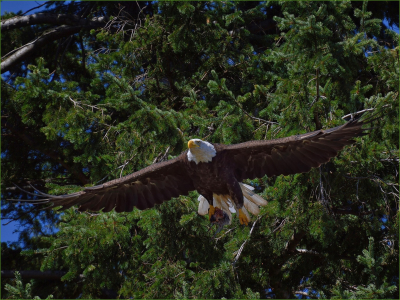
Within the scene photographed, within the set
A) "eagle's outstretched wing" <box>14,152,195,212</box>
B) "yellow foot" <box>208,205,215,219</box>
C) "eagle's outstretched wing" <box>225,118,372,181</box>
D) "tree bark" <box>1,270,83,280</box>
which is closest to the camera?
"eagle's outstretched wing" <box>225,118,372,181</box>

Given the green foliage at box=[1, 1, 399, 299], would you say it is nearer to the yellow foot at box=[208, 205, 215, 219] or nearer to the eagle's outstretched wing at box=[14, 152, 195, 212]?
the yellow foot at box=[208, 205, 215, 219]

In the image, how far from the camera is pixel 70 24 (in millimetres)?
8727

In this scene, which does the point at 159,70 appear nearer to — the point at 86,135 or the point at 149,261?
the point at 86,135

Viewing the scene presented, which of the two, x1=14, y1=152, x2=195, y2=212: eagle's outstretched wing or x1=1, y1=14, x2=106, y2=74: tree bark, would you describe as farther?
x1=1, y1=14, x2=106, y2=74: tree bark

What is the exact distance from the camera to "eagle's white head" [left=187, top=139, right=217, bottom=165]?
506 cm

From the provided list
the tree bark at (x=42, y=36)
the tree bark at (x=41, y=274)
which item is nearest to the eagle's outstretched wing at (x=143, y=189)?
the tree bark at (x=41, y=274)

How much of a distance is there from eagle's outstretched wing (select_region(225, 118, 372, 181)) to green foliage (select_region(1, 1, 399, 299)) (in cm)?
35

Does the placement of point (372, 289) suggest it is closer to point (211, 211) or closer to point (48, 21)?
point (211, 211)

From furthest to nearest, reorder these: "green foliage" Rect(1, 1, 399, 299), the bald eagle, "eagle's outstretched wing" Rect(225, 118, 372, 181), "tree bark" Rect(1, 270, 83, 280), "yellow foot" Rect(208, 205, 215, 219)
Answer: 1. "tree bark" Rect(1, 270, 83, 280)
2. "yellow foot" Rect(208, 205, 215, 219)
3. "green foliage" Rect(1, 1, 399, 299)
4. the bald eagle
5. "eagle's outstretched wing" Rect(225, 118, 372, 181)

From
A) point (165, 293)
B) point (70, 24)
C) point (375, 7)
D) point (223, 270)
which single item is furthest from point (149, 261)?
point (375, 7)

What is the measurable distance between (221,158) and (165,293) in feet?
5.28

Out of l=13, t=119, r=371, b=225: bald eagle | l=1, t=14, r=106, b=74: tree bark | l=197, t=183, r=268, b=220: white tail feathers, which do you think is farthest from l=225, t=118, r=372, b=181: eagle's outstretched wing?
l=1, t=14, r=106, b=74: tree bark

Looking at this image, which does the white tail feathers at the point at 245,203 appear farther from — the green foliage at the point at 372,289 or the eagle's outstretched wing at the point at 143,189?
the green foliage at the point at 372,289

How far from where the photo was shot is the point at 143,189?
5.64 metres
